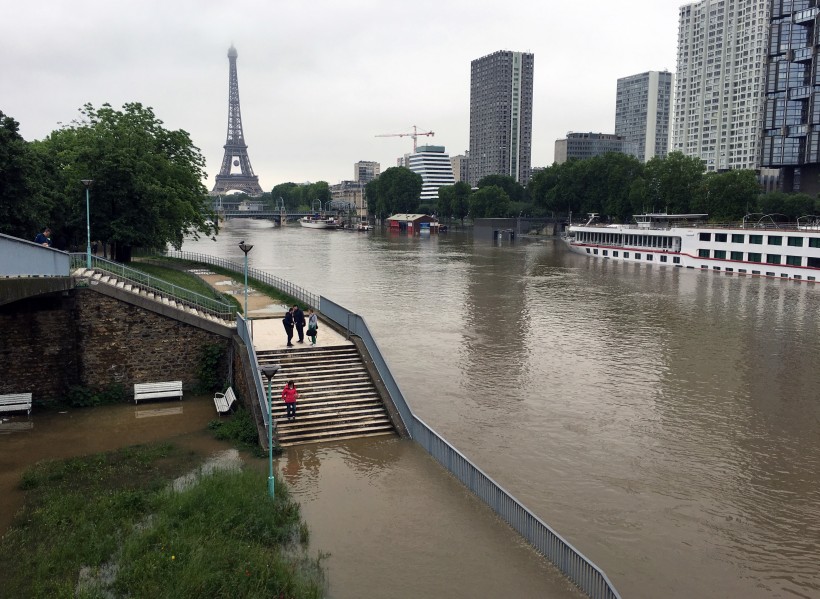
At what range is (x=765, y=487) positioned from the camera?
52.9 feet

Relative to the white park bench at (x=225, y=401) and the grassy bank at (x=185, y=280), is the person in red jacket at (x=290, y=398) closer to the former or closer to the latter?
the white park bench at (x=225, y=401)

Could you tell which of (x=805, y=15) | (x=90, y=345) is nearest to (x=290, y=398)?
(x=90, y=345)

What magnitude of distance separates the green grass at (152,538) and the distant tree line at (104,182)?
61.4ft

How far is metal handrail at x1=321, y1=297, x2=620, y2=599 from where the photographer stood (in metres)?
10.7

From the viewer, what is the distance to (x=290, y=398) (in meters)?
17.8

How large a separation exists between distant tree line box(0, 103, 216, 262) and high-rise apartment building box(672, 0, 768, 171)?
157567mm

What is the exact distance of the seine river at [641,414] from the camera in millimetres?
13266

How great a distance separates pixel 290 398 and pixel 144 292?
815 centimetres

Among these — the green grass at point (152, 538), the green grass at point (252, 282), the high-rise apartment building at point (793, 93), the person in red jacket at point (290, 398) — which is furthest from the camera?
the high-rise apartment building at point (793, 93)

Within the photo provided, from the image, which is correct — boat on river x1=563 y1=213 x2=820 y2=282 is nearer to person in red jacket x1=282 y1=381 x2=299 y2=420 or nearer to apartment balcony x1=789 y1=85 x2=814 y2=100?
apartment balcony x1=789 y1=85 x2=814 y2=100

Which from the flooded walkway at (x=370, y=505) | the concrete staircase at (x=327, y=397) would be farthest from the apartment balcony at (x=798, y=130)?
the flooded walkway at (x=370, y=505)

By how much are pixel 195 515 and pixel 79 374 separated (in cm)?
1051

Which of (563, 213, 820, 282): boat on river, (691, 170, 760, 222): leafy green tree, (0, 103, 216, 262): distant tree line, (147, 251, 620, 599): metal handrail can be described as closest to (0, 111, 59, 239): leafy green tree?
(0, 103, 216, 262): distant tree line

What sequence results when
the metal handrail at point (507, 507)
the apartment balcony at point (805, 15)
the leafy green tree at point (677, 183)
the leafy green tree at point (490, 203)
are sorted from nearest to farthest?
the metal handrail at point (507, 507)
the apartment balcony at point (805, 15)
the leafy green tree at point (677, 183)
the leafy green tree at point (490, 203)
